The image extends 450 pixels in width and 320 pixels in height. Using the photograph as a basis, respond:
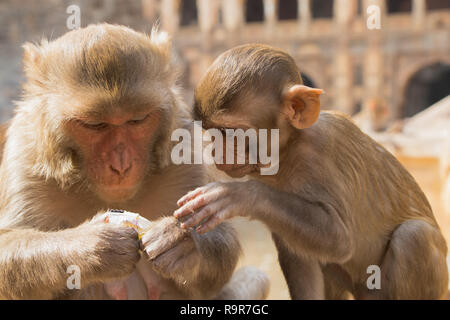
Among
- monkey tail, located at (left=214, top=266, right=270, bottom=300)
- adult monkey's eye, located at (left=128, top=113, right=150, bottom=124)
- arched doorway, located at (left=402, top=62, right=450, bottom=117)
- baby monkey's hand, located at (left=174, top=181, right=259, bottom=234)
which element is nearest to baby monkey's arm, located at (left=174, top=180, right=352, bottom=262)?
baby monkey's hand, located at (left=174, top=181, right=259, bottom=234)

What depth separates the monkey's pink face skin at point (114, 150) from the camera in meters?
2.19

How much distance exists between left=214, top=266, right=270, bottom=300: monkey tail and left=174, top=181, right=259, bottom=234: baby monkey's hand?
117cm

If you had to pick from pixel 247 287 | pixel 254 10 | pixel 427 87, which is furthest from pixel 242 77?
pixel 427 87

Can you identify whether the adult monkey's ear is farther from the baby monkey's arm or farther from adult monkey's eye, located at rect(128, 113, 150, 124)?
adult monkey's eye, located at rect(128, 113, 150, 124)

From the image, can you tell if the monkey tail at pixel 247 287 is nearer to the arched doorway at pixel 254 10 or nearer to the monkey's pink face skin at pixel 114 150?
the monkey's pink face skin at pixel 114 150

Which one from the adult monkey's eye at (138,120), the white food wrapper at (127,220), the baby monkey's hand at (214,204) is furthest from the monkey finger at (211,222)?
the adult monkey's eye at (138,120)

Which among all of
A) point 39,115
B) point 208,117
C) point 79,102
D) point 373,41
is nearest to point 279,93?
point 208,117

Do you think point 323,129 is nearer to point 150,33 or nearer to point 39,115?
point 150,33

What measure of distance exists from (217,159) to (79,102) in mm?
583

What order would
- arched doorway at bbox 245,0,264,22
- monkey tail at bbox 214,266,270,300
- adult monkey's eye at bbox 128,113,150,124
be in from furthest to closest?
arched doorway at bbox 245,0,264,22
monkey tail at bbox 214,266,270,300
adult monkey's eye at bbox 128,113,150,124

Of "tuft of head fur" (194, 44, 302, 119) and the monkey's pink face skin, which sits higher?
"tuft of head fur" (194, 44, 302, 119)

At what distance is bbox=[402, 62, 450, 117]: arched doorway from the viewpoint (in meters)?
20.1

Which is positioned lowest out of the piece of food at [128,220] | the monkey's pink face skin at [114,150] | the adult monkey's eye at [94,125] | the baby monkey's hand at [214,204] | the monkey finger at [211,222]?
the piece of food at [128,220]

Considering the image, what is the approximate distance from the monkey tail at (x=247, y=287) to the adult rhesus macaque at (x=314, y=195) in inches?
22.8
